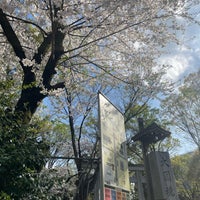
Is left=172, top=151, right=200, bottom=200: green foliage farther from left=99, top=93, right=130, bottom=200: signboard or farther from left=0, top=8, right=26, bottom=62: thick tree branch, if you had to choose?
left=0, top=8, right=26, bottom=62: thick tree branch

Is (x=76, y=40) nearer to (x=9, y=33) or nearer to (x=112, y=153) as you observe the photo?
(x=9, y=33)

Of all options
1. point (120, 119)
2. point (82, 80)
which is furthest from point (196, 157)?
point (120, 119)

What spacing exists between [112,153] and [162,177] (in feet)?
5.02

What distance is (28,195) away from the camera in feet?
8.77

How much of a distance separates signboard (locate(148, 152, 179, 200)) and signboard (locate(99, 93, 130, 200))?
88 centimetres

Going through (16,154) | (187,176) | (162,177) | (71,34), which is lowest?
(16,154)

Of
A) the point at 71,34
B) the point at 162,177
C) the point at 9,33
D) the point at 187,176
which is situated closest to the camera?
the point at 9,33

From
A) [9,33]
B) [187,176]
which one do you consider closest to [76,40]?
[9,33]

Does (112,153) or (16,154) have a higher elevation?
(112,153)

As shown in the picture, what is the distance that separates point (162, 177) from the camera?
13.3 feet

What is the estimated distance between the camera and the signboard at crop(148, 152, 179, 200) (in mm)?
3883

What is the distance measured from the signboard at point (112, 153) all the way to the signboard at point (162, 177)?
0.88 m

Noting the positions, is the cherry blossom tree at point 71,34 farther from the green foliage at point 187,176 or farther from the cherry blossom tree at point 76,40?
the green foliage at point 187,176

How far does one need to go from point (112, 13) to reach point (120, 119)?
6.58 ft
